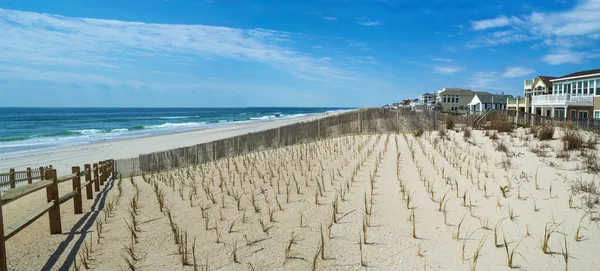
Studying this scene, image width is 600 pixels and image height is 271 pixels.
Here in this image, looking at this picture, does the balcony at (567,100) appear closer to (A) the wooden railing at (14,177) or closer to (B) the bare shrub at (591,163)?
(B) the bare shrub at (591,163)

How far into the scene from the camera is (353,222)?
220 inches

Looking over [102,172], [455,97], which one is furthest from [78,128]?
[455,97]

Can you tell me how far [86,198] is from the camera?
29.5ft

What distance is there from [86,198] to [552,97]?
34.6m

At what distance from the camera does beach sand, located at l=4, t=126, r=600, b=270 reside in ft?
15.0

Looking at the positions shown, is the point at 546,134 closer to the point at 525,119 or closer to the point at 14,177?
the point at 525,119

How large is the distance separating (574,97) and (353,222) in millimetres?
30718

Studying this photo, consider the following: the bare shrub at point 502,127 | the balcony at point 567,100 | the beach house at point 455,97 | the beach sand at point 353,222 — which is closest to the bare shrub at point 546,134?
the bare shrub at point 502,127

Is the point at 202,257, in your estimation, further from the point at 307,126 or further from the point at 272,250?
the point at 307,126

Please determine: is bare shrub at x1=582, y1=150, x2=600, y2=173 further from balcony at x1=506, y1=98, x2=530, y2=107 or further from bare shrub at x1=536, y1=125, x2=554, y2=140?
balcony at x1=506, y1=98, x2=530, y2=107

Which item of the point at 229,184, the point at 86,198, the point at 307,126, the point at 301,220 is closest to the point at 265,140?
the point at 307,126

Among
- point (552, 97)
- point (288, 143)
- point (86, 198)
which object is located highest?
point (552, 97)

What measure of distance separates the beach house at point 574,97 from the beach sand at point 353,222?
2334 centimetres

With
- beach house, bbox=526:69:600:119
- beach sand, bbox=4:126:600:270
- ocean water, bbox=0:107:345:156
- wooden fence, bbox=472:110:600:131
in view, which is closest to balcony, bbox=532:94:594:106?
beach house, bbox=526:69:600:119
